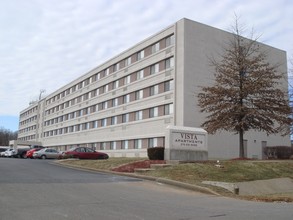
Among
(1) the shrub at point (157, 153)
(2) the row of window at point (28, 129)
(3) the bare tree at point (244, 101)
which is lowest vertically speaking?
(1) the shrub at point (157, 153)

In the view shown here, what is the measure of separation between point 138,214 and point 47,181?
722cm

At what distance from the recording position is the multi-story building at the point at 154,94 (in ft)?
142

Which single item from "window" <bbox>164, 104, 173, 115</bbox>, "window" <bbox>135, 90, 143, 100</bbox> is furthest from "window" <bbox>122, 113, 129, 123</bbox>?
"window" <bbox>164, 104, 173, 115</bbox>

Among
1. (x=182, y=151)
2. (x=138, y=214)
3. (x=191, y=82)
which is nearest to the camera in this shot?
(x=138, y=214)

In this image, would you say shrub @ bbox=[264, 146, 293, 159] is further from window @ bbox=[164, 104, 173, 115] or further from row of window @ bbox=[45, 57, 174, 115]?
row of window @ bbox=[45, 57, 174, 115]

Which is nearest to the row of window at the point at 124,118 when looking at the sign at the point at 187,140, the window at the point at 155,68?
the window at the point at 155,68

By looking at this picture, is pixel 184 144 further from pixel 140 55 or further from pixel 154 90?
pixel 140 55

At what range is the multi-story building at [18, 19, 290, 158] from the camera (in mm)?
43156

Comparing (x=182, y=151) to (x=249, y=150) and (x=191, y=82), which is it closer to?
(x=191, y=82)

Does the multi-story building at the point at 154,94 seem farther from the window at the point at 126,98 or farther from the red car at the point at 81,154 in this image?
the red car at the point at 81,154

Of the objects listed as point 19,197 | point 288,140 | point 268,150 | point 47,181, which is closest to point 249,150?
point 268,150

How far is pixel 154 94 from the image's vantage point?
47781 millimetres

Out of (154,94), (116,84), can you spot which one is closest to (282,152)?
(154,94)

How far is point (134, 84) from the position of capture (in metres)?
52.8
